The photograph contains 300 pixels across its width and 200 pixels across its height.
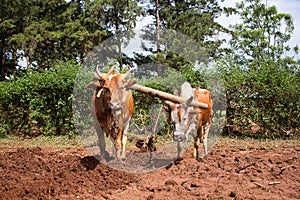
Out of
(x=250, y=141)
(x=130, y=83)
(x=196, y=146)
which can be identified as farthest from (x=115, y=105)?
(x=250, y=141)

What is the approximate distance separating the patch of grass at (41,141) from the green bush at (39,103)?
436mm

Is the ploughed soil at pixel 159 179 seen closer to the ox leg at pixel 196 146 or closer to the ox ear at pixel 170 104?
the ox leg at pixel 196 146

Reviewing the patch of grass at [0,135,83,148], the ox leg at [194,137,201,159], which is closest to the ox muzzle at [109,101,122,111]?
the ox leg at [194,137,201,159]

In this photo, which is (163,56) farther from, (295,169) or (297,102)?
(297,102)

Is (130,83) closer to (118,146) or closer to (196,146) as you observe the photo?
(118,146)

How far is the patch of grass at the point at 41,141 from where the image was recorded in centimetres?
1270

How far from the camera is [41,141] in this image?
13586 mm

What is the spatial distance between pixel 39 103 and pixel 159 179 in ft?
29.6

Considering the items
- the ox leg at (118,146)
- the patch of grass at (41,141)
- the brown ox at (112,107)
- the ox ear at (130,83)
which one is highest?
the ox ear at (130,83)

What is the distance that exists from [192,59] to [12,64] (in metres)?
20.3

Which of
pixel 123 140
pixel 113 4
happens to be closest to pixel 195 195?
pixel 123 140

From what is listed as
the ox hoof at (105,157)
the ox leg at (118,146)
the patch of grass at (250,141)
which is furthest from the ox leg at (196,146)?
the patch of grass at (250,141)

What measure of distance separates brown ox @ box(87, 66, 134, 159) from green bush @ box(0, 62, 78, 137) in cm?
634

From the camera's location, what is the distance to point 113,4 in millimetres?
19703
